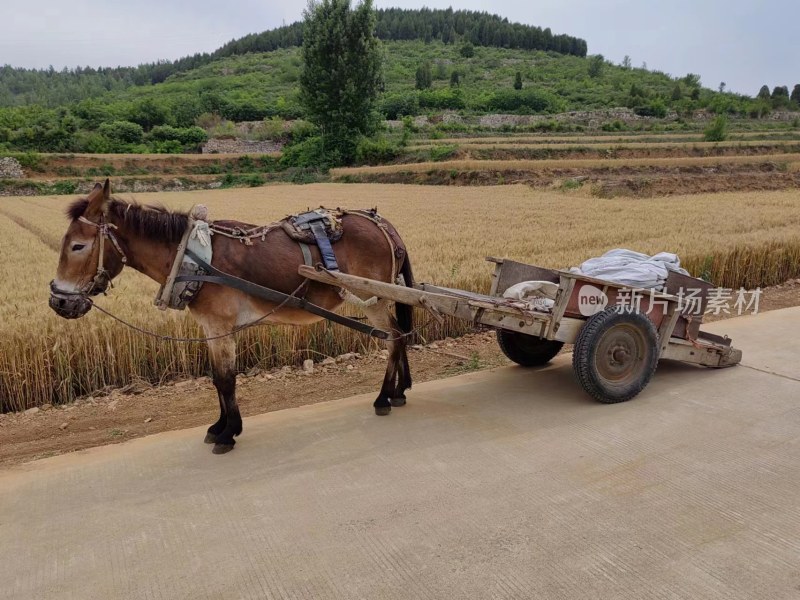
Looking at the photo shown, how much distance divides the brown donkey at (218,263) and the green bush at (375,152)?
44.1 m

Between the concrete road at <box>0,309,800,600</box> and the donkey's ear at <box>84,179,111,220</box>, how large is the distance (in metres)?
1.67

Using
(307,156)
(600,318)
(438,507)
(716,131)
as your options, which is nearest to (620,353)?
(600,318)

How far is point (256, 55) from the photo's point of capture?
149m

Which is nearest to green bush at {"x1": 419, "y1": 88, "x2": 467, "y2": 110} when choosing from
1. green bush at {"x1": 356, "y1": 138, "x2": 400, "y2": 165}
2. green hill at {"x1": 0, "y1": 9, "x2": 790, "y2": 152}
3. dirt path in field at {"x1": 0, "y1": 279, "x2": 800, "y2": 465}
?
green hill at {"x1": 0, "y1": 9, "x2": 790, "y2": 152}

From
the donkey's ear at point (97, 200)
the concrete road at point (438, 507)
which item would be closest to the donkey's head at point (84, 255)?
the donkey's ear at point (97, 200)

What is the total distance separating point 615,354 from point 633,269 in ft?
2.88

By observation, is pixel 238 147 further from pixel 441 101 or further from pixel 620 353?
pixel 620 353

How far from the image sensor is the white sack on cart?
522 centimetres

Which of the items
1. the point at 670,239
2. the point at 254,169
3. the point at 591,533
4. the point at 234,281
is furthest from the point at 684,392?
the point at 254,169

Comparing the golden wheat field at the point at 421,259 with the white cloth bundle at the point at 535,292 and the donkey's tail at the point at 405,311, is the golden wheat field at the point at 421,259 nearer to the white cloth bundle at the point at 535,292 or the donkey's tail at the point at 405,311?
the donkey's tail at the point at 405,311

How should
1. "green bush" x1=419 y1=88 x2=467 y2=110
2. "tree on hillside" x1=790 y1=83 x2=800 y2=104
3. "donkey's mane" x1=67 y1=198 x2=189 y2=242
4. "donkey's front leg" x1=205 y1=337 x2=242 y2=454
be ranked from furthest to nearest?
"tree on hillside" x1=790 y1=83 x2=800 y2=104
"green bush" x1=419 y1=88 x2=467 y2=110
"donkey's front leg" x1=205 y1=337 x2=242 y2=454
"donkey's mane" x1=67 y1=198 x2=189 y2=242

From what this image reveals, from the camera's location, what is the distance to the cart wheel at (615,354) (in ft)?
15.3

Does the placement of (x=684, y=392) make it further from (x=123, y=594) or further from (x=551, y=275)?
(x=123, y=594)

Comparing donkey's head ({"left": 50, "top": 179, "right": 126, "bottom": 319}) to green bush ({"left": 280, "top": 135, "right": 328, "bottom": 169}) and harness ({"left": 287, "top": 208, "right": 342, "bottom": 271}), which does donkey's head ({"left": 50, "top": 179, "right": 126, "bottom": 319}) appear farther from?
green bush ({"left": 280, "top": 135, "right": 328, "bottom": 169})
